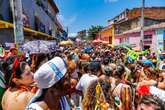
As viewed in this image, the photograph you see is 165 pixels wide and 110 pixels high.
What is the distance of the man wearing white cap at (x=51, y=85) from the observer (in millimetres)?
3209

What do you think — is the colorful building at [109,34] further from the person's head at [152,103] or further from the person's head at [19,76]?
the person's head at [152,103]

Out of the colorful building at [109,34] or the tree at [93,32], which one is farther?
the tree at [93,32]

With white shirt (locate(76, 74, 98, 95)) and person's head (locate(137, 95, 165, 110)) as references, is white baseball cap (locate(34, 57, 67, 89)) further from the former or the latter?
white shirt (locate(76, 74, 98, 95))

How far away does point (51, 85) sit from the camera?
10.6 feet

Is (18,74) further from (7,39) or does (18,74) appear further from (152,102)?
(7,39)

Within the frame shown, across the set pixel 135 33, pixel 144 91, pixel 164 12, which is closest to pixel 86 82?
pixel 144 91

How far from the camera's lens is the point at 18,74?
442cm

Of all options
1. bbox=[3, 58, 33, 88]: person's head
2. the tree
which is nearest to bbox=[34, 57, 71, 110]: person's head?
bbox=[3, 58, 33, 88]: person's head

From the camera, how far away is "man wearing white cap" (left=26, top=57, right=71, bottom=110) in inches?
126

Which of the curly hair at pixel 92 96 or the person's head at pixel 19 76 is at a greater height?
the person's head at pixel 19 76

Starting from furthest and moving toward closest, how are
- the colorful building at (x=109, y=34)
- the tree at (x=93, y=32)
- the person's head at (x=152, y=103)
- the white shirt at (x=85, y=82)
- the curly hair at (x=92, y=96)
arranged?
the tree at (x=93, y=32), the colorful building at (x=109, y=34), the white shirt at (x=85, y=82), the curly hair at (x=92, y=96), the person's head at (x=152, y=103)

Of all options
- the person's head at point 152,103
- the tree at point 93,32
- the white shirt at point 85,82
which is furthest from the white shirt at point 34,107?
the tree at point 93,32

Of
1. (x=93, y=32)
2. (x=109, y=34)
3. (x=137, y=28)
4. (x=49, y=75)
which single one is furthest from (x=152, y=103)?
(x=93, y=32)

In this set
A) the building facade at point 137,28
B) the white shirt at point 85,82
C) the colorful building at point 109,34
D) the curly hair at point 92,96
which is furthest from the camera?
the colorful building at point 109,34
